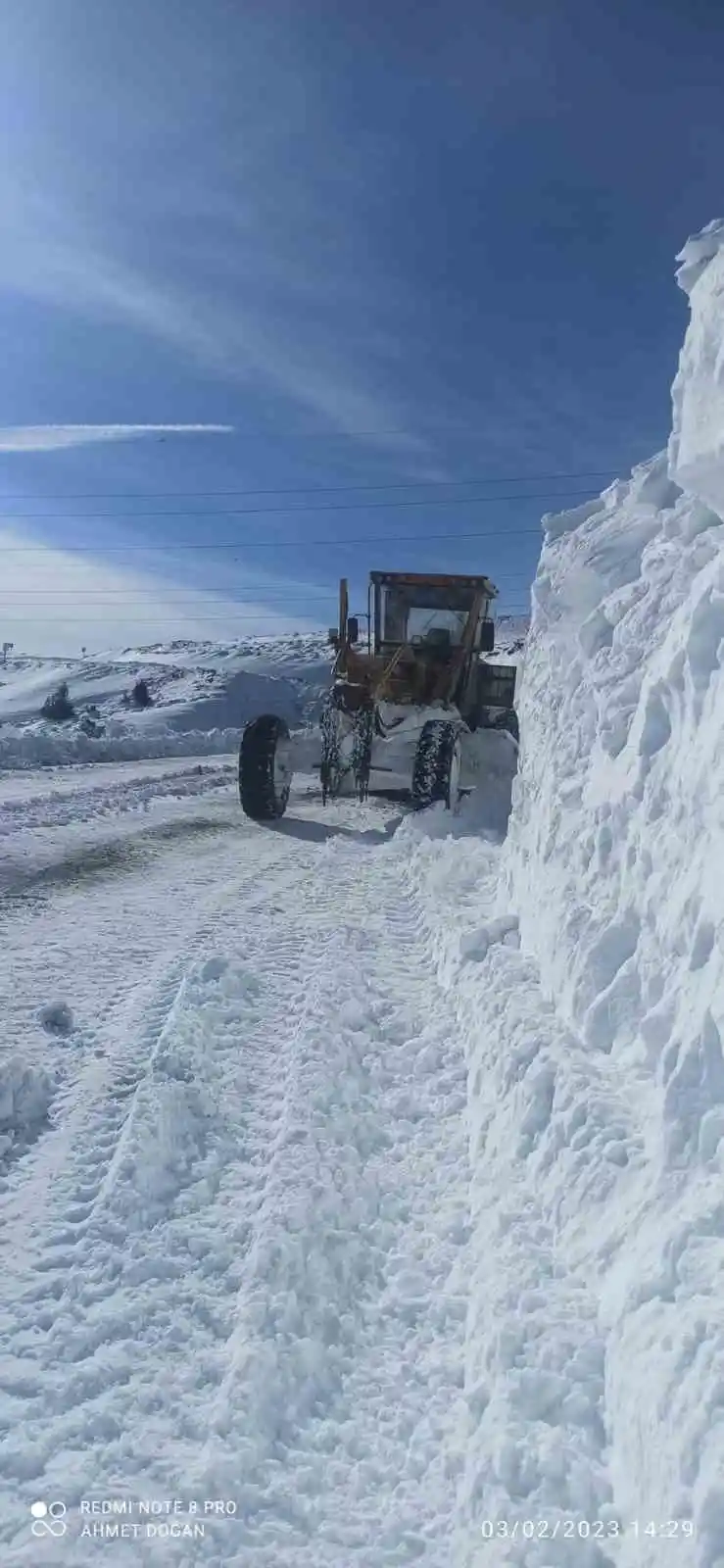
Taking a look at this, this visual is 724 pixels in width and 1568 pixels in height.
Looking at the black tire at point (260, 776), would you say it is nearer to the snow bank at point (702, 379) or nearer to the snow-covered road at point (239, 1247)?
the snow-covered road at point (239, 1247)

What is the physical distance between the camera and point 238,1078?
4.44m

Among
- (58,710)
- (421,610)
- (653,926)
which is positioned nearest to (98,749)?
(421,610)

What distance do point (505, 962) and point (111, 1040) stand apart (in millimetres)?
2318

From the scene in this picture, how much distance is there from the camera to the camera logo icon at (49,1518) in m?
2.17

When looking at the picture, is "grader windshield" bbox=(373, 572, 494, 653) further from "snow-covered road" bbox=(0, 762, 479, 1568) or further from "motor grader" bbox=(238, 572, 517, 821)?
"snow-covered road" bbox=(0, 762, 479, 1568)

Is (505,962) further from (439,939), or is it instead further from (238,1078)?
(238,1078)

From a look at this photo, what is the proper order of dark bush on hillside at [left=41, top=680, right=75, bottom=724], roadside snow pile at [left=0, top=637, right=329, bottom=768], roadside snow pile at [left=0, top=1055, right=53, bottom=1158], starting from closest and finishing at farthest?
roadside snow pile at [left=0, top=1055, right=53, bottom=1158], roadside snow pile at [left=0, top=637, right=329, bottom=768], dark bush on hillside at [left=41, top=680, right=75, bottom=724]

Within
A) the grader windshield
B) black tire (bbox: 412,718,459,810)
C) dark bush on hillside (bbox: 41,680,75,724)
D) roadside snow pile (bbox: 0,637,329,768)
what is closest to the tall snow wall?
black tire (bbox: 412,718,459,810)

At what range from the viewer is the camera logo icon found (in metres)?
2.17

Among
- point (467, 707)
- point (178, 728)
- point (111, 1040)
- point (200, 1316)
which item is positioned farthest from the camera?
point (178, 728)

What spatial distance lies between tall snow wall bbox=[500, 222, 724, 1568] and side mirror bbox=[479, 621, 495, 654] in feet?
25.6

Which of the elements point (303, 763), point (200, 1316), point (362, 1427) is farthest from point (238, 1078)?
point (303, 763)

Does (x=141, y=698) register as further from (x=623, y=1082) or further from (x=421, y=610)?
(x=623, y=1082)

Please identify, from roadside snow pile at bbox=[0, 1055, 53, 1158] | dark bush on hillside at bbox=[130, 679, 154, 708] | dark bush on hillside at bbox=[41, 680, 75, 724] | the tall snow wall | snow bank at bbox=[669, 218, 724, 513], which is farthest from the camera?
dark bush on hillside at bbox=[130, 679, 154, 708]
